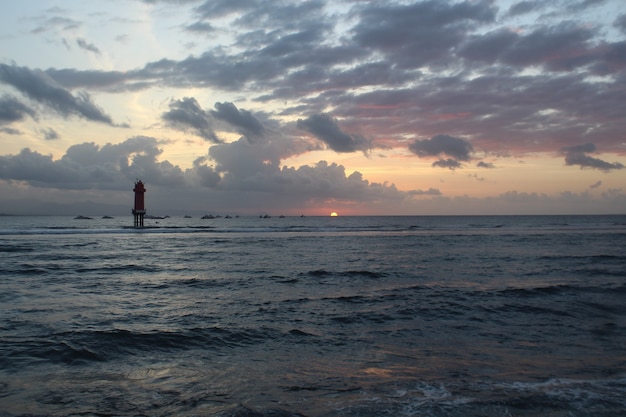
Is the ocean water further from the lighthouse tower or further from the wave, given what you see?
the lighthouse tower

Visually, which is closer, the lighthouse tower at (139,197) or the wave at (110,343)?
the wave at (110,343)

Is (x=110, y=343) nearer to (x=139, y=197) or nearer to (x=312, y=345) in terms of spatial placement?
(x=312, y=345)

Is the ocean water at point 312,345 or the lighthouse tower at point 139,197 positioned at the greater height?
the lighthouse tower at point 139,197

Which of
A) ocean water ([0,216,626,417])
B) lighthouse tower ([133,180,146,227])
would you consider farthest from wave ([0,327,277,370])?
lighthouse tower ([133,180,146,227])

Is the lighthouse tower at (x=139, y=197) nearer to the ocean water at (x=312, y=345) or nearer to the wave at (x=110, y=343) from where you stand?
the ocean water at (x=312, y=345)

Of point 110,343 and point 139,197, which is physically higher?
point 139,197

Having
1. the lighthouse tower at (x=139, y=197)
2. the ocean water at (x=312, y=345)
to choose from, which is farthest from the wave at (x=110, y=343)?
the lighthouse tower at (x=139, y=197)

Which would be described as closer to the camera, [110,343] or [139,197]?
[110,343]

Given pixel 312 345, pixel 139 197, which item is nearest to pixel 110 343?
pixel 312 345

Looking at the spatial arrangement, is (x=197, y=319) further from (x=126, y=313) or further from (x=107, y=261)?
(x=107, y=261)

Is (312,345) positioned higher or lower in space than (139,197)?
lower

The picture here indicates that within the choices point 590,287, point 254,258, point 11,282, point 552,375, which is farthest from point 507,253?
point 11,282

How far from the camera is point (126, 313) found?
1365cm

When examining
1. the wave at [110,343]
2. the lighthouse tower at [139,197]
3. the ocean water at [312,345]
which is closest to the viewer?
the ocean water at [312,345]
